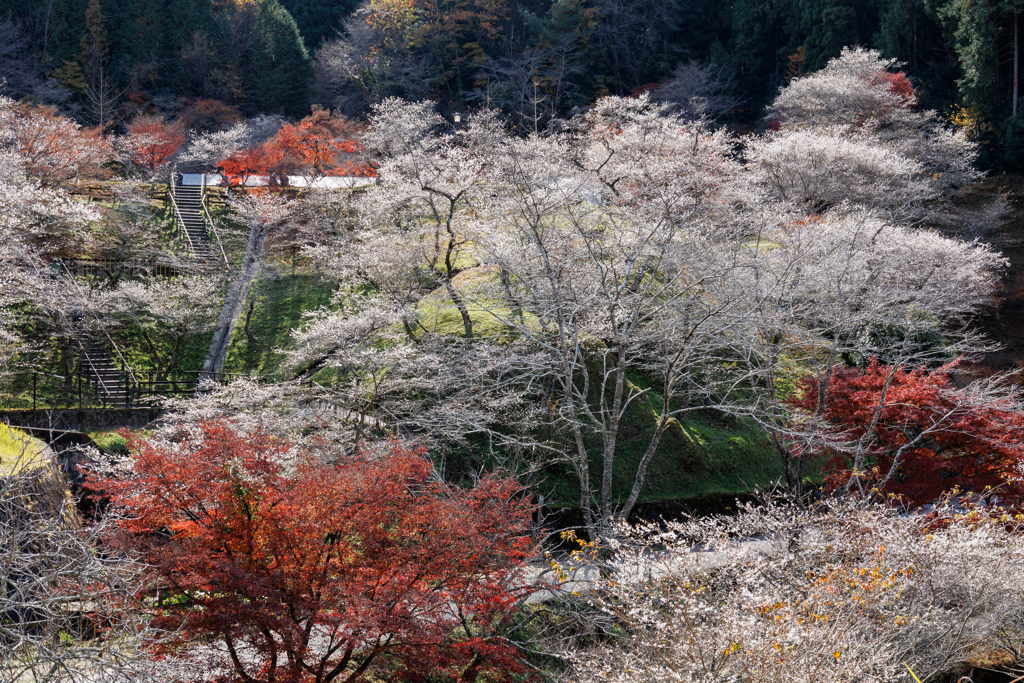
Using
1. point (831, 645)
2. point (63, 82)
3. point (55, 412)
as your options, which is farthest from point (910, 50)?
point (63, 82)

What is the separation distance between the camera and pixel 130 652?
613 centimetres

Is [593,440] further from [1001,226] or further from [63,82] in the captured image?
[63,82]

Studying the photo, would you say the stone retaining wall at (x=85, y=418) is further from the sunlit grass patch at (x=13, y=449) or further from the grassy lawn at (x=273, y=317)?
the sunlit grass patch at (x=13, y=449)

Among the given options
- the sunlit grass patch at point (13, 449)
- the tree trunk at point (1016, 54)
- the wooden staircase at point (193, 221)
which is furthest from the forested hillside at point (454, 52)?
the sunlit grass patch at point (13, 449)

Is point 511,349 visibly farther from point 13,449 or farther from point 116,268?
point 116,268

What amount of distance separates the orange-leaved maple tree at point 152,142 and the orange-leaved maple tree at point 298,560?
24555 mm

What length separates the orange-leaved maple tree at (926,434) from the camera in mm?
9922

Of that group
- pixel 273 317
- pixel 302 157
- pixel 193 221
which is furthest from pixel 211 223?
pixel 273 317

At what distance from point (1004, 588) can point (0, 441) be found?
12690mm

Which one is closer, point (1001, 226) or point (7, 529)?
point (7, 529)

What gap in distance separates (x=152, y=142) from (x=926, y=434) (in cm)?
2839

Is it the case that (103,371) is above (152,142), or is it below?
below

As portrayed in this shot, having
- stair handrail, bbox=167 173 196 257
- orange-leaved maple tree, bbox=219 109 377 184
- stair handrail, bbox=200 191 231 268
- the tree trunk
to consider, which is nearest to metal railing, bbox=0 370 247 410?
stair handrail, bbox=200 191 231 268

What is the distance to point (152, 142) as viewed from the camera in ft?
87.3
